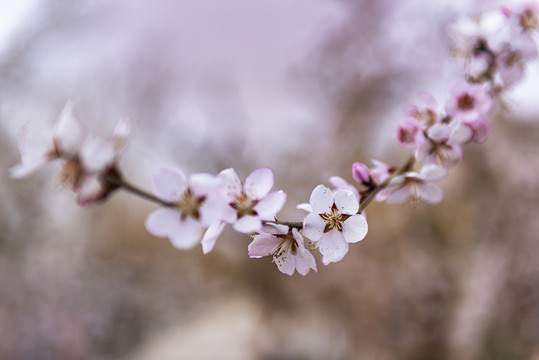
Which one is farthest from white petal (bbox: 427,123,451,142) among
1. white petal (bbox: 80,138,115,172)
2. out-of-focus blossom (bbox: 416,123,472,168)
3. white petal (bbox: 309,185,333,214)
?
white petal (bbox: 80,138,115,172)

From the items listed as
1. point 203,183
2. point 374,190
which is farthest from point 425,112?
point 203,183

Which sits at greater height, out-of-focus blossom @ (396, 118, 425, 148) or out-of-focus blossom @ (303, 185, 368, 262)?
out-of-focus blossom @ (396, 118, 425, 148)

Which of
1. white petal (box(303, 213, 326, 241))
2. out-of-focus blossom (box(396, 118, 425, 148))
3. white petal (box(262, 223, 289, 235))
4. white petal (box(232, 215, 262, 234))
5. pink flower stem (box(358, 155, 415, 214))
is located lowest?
white petal (box(232, 215, 262, 234))

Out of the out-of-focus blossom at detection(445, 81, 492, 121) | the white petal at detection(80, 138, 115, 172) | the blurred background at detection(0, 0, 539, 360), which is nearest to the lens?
the white petal at detection(80, 138, 115, 172)

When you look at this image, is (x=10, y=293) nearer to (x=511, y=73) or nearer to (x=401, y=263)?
(x=401, y=263)

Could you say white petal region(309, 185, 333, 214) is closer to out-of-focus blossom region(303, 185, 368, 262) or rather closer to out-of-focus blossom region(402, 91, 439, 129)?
out-of-focus blossom region(303, 185, 368, 262)

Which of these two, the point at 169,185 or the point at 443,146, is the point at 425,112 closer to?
the point at 443,146

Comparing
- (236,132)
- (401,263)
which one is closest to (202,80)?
(236,132)
